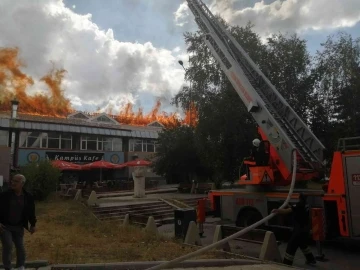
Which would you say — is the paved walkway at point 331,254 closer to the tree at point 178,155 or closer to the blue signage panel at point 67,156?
the tree at point 178,155

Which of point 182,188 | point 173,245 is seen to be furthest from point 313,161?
point 182,188

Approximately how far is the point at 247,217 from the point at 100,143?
110 ft

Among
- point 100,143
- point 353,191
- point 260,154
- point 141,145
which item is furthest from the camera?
point 141,145

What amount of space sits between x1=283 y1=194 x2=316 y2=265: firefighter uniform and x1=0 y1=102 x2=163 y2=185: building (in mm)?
29017

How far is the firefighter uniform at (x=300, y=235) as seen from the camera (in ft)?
22.5

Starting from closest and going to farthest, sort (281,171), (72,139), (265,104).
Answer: (281,171) < (265,104) < (72,139)

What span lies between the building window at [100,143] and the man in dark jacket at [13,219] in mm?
36120

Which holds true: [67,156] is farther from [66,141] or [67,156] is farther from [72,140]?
[72,140]

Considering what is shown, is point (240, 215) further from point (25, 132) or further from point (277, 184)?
point (25, 132)

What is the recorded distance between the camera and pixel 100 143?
41562mm

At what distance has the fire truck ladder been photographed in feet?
32.7

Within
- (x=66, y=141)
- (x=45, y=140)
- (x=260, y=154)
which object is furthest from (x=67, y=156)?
(x=260, y=154)

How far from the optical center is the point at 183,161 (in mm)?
28125

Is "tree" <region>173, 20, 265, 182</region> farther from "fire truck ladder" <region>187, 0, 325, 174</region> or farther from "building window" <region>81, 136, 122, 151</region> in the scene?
"building window" <region>81, 136, 122, 151</region>
